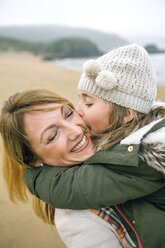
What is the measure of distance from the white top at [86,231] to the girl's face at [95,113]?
579 millimetres

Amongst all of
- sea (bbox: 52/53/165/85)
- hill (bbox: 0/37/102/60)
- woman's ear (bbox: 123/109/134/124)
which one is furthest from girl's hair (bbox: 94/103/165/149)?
hill (bbox: 0/37/102/60)

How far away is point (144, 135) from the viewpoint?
125cm

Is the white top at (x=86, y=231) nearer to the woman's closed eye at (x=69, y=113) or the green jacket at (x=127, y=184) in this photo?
the green jacket at (x=127, y=184)

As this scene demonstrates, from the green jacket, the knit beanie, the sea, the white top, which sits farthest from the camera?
the sea

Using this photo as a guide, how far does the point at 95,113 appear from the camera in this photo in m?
1.54

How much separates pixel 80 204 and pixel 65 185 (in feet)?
0.42

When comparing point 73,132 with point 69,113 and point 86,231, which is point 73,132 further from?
point 86,231

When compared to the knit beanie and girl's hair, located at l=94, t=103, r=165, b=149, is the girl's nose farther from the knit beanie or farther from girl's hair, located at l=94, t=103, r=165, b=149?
the knit beanie

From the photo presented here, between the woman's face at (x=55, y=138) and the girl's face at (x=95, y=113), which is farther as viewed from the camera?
the girl's face at (x=95, y=113)

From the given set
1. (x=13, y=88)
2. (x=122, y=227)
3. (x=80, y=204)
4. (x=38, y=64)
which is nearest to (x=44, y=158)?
(x=80, y=204)

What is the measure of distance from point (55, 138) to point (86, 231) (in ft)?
1.84

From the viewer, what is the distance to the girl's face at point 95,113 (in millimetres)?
1542

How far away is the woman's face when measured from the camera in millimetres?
1340

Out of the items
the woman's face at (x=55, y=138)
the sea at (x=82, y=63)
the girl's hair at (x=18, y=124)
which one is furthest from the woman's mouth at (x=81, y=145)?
the sea at (x=82, y=63)
